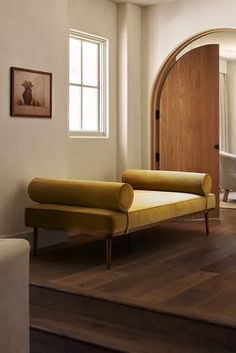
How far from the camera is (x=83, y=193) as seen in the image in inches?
157

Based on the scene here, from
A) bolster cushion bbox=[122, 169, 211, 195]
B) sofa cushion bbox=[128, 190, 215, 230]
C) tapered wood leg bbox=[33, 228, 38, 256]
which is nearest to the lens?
sofa cushion bbox=[128, 190, 215, 230]

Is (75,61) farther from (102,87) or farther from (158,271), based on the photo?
(158,271)

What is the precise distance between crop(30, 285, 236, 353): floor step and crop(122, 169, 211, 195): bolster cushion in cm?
211

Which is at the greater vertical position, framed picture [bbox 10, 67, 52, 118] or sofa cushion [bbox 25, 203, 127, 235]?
framed picture [bbox 10, 67, 52, 118]

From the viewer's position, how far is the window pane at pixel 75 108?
205 inches

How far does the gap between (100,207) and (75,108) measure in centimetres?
164

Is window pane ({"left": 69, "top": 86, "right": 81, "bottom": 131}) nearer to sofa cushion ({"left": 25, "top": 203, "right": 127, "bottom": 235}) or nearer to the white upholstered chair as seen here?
sofa cushion ({"left": 25, "top": 203, "right": 127, "bottom": 235})

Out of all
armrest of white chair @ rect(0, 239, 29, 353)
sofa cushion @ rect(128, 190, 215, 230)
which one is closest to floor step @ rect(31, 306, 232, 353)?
armrest of white chair @ rect(0, 239, 29, 353)

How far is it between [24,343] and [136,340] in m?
0.82

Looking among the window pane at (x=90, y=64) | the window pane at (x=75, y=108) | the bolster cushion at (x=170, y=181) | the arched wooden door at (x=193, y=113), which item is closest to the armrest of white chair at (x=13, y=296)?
the bolster cushion at (x=170, y=181)

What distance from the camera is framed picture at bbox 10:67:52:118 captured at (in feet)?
13.9

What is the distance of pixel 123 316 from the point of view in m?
2.97

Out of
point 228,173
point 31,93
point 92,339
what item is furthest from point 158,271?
point 228,173

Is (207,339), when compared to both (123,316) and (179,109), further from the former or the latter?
(179,109)
